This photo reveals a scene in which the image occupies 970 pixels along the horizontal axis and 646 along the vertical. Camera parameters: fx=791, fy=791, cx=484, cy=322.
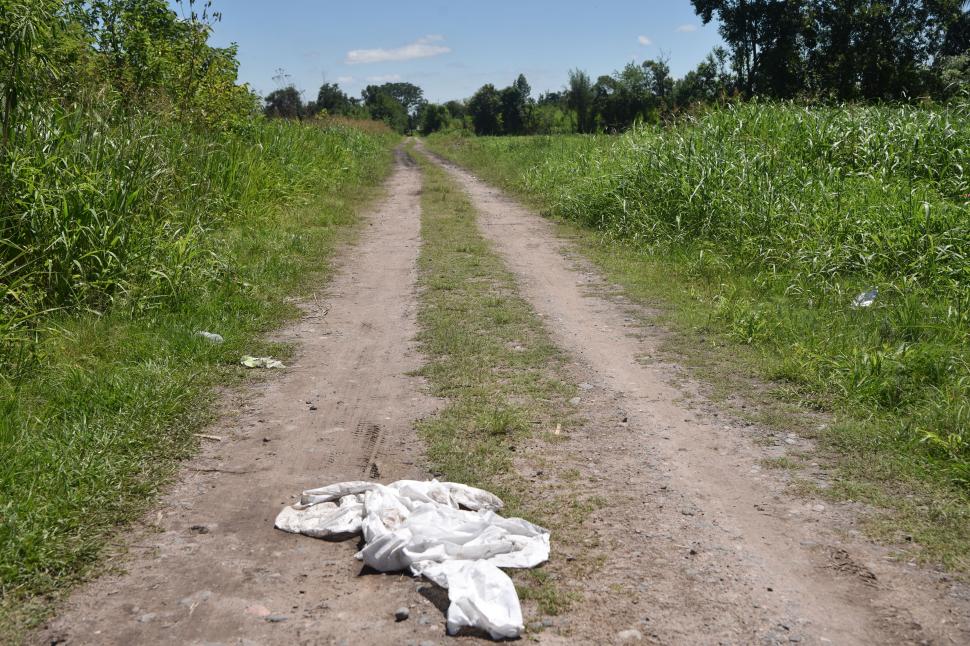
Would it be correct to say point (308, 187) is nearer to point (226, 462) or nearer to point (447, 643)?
point (226, 462)

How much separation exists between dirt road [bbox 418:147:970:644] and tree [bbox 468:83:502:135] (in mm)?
59288

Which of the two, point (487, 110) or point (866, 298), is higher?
point (487, 110)

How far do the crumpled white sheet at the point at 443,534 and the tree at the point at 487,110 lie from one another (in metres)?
60.2

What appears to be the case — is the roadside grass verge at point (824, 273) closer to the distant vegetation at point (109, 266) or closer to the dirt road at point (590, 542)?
the dirt road at point (590, 542)

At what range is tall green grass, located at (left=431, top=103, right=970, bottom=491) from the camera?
4.77m

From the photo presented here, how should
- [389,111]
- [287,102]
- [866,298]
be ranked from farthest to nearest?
[389,111]
[287,102]
[866,298]

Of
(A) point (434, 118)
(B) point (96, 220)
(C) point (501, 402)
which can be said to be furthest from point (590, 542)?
(A) point (434, 118)

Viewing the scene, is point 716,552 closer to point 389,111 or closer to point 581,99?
point 581,99

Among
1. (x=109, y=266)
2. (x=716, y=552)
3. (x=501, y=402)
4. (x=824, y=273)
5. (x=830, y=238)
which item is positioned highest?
(x=109, y=266)

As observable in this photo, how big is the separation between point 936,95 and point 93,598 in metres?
34.7

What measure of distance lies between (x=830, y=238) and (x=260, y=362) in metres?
5.80

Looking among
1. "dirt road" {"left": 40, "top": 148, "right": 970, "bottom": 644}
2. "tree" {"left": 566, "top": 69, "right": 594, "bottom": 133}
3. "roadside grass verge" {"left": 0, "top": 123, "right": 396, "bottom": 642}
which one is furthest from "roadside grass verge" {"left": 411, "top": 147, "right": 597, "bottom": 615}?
"tree" {"left": 566, "top": 69, "right": 594, "bottom": 133}

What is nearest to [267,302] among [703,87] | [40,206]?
→ [40,206]

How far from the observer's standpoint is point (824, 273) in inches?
297
